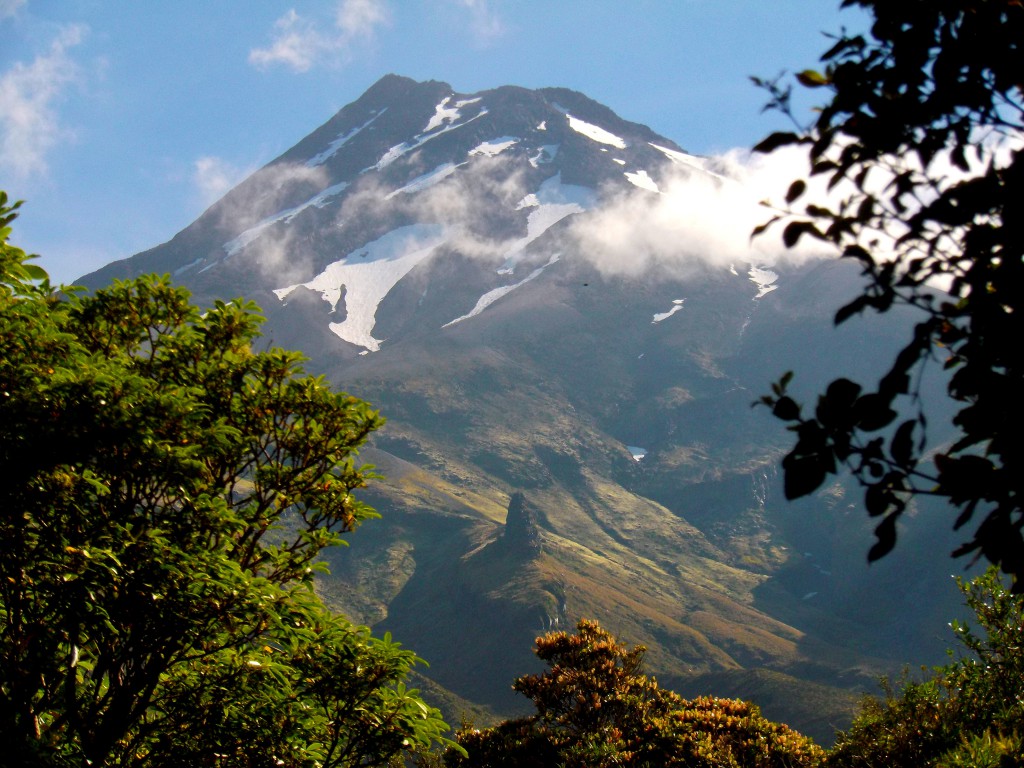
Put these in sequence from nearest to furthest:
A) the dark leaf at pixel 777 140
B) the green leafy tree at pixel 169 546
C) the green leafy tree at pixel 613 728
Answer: the dark leaf at pixel 777 140
the green leafy tree at pixel 169 546
the green leafy tree at pixel 613 728

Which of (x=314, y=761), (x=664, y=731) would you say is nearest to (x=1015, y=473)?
A: (x=314, y=761)

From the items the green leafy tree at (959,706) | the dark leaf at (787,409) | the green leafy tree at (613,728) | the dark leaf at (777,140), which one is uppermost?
the dark leaf at (777,140)

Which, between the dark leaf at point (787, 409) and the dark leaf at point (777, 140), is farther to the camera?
the dark leaf at point (777, 140)

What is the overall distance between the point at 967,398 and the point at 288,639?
374 inches

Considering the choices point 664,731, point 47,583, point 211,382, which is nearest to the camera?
point 47,583

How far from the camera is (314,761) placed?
1138 cm

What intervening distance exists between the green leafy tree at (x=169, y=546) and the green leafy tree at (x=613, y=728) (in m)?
8.57

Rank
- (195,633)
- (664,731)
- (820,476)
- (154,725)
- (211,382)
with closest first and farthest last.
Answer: (820,476) → (195,633) → (154,725) → (211,382) → (664,731)

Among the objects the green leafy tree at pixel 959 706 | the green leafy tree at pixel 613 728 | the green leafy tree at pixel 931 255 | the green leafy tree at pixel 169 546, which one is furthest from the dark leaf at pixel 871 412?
the green leafy tree at pixel 613 728

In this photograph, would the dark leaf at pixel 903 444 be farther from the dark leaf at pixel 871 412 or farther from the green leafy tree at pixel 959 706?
the green leafy tree at pixel 959 706

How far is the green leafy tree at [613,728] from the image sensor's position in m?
18.6

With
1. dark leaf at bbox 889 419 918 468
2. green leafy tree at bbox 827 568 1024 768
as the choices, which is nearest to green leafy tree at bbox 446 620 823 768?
green leafy tree at bbox 827 568 1024 768

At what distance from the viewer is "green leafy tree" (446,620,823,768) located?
61.0ft

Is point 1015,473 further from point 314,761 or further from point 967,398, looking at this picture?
point 314,761
